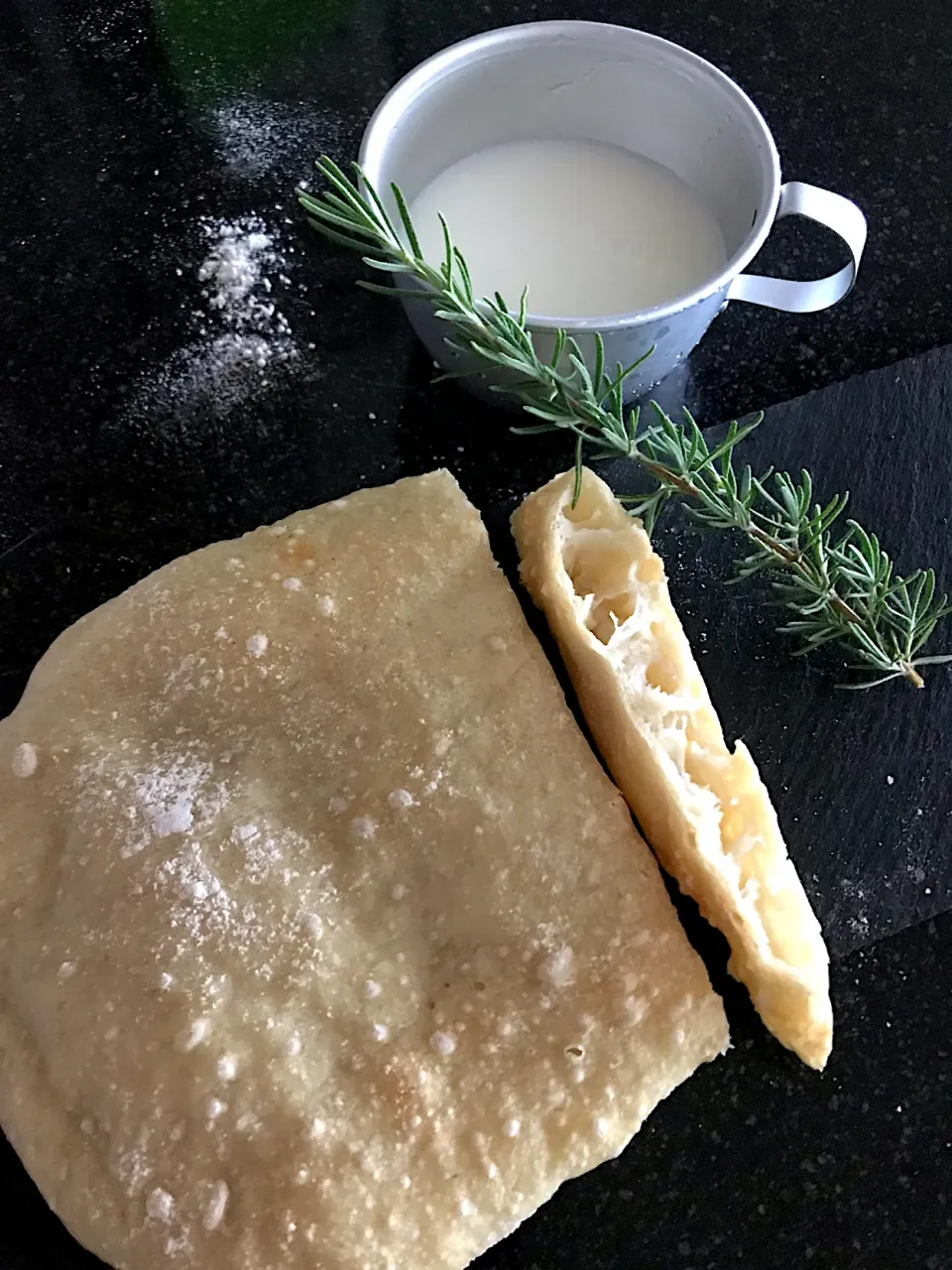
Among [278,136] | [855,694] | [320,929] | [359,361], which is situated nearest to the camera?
[320,929]

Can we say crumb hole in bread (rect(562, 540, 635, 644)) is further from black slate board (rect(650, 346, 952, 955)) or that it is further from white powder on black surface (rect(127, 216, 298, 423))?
white powder on black surface (rect(127, 216, 298, 423))

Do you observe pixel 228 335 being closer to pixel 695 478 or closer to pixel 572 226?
pixel 572 226

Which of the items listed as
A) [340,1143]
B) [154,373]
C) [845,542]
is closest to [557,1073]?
[340,1143]

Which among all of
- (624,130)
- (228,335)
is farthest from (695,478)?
(228,335)

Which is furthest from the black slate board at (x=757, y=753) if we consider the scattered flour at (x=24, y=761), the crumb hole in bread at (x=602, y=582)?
the scattered flour at (x=24, y=761)

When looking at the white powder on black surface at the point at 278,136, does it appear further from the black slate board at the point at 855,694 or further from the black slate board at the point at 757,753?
the black slate board at the point at 855,694

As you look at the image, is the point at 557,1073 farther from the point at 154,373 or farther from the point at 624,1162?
the point at 154,373
